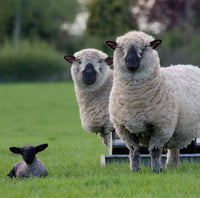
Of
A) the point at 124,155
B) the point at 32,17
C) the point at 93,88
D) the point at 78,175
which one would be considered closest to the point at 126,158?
the point at 124,155

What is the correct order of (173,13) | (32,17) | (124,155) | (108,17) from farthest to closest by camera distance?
(32,17), (173,13), (108,17), (124,155)

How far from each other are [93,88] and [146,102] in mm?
2235

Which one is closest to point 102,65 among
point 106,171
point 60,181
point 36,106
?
point 106,171

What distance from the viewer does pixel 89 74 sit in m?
7.75

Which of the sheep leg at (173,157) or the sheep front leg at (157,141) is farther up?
the sheep front leg at (157,141)

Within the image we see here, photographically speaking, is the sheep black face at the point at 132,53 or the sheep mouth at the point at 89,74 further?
the sheep mouth at the point at 89,74

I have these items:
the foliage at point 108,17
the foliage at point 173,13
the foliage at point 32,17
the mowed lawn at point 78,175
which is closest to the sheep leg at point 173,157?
the mowed lawn at point 78,175

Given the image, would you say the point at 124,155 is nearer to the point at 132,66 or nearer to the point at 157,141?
the point at 157,141

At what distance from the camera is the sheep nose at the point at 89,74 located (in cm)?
775

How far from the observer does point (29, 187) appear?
5320 millimetres

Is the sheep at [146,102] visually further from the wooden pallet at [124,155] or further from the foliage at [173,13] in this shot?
the foliage at [173,13]

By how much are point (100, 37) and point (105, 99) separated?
3832 cm

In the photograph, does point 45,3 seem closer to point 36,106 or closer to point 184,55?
point 184,55

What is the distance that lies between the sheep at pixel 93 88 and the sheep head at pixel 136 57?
182 cm
